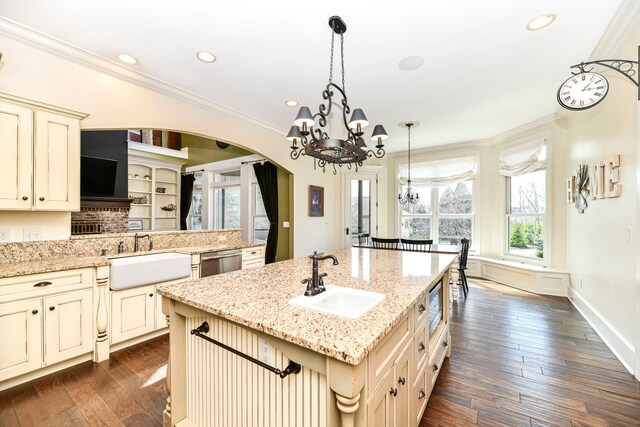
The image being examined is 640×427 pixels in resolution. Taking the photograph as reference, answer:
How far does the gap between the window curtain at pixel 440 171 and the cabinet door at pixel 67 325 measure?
587 cm

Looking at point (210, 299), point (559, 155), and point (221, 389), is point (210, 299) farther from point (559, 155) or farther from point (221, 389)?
point (559, 155)

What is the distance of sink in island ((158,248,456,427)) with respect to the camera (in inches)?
38.0

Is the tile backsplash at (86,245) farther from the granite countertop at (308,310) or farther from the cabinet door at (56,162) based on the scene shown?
the granite countertop at (308,310)

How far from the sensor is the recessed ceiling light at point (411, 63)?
254 centimetres

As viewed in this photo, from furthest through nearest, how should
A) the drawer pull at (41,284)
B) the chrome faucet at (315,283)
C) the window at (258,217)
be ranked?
the window at (258,217), the drawer pull at (41,284), the chrome faucet at (315,283)

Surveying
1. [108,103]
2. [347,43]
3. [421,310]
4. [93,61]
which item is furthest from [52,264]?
[347,43]

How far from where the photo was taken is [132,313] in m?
2.60

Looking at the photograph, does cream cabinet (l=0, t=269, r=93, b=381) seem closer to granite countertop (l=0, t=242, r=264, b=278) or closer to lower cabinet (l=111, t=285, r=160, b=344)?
granite countertop (l=0, t=242, r=264, b=278)

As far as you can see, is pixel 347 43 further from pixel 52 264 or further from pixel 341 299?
pixel 52 264

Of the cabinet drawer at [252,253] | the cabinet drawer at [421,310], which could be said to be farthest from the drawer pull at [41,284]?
the cabinet drawer at [421,310]

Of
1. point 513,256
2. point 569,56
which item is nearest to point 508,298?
point 513,256

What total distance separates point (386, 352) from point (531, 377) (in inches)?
74.4

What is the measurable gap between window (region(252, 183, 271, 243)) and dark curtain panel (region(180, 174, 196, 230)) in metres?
2.29

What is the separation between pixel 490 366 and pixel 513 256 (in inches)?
135
